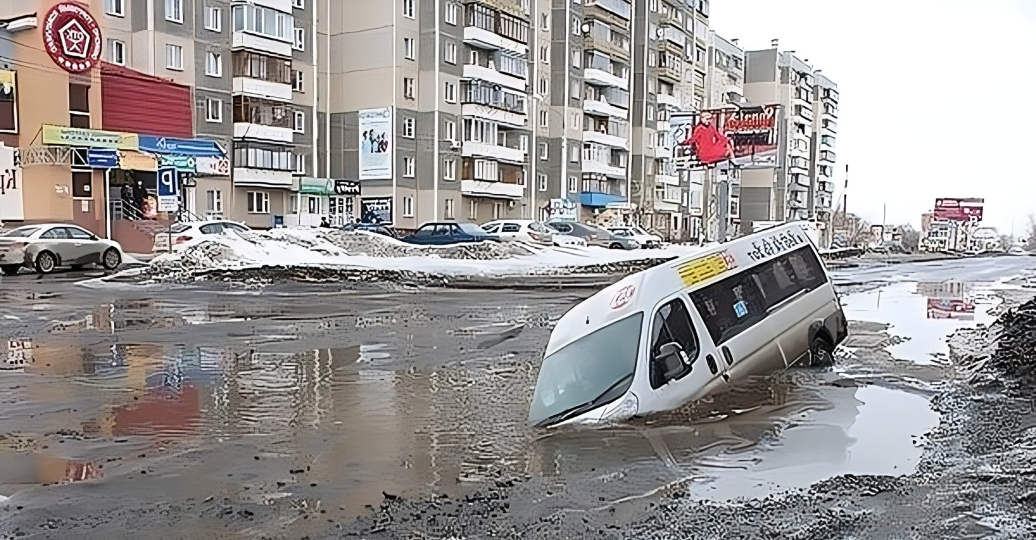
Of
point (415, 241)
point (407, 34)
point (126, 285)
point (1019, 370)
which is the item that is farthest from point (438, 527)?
point (407, 34)

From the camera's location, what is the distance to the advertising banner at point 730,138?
39.8 metres

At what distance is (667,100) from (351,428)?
84.4 m

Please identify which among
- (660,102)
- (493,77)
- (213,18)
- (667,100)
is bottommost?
(493,77)

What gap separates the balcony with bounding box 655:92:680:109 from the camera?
89062 millimetres

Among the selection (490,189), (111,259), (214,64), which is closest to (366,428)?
(111,259)

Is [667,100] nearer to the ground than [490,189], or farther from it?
farther from it

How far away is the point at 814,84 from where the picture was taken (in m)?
128

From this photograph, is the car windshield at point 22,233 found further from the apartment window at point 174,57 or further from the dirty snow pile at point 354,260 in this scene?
the apartment window at point 174,57

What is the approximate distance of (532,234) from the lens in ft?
130

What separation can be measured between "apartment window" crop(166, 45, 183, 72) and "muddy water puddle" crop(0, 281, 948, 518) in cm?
3712

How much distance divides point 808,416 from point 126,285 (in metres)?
19.5

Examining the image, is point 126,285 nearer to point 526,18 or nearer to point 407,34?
point 407,34

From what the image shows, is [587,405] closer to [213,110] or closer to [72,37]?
[72,37]

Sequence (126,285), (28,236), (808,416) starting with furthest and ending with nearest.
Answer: (28,236)
(126,285)
(808,416)
